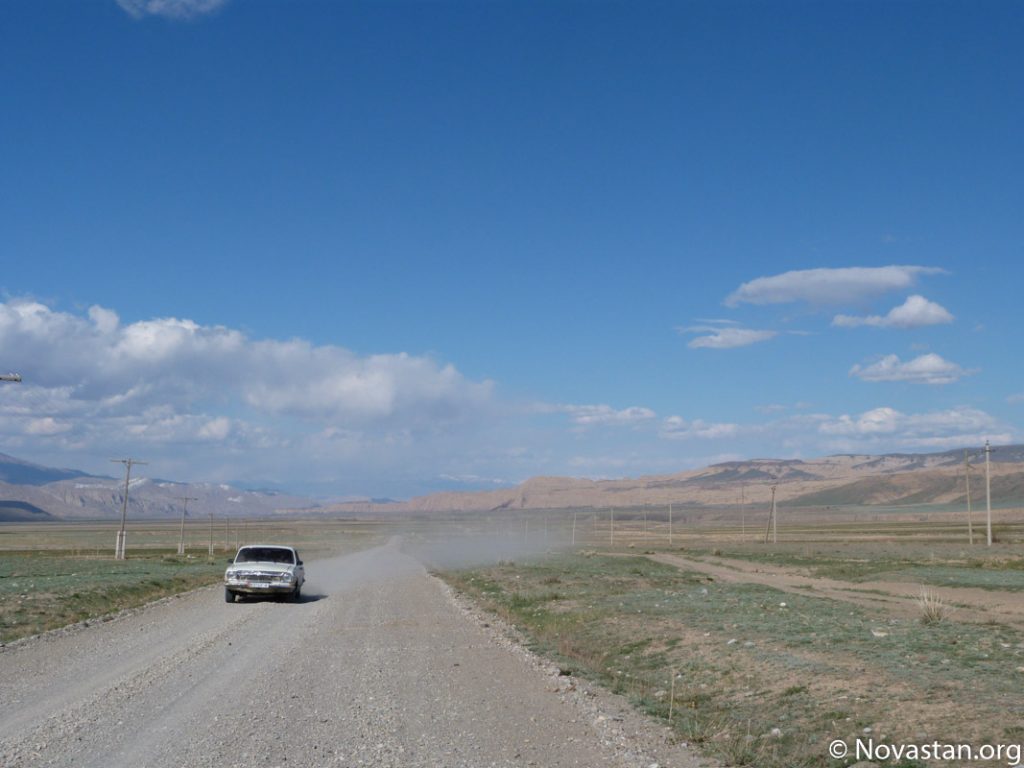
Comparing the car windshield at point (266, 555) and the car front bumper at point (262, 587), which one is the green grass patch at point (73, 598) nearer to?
the car front bumper at point (262, 587)

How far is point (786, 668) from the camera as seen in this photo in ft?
45.6

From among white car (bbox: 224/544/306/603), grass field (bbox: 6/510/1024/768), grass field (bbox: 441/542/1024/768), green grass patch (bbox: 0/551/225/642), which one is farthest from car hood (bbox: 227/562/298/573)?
grass field (bbox: 441/542/1024/768)

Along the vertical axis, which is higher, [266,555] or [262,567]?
[266,555]

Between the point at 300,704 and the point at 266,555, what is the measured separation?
21.7m

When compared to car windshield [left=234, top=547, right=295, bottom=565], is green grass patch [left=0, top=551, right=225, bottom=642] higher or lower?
lower

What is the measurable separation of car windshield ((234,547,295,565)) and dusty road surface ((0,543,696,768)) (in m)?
10.6

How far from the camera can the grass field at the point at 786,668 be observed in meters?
10.5

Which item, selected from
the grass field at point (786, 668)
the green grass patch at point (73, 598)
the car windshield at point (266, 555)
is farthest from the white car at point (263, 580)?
the grass field at point (786, 668)

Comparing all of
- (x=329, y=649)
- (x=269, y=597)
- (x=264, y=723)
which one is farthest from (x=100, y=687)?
(x=269, y=597)

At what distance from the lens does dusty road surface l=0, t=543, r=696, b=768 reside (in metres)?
9.75

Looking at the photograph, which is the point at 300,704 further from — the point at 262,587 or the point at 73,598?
the point at 73,598

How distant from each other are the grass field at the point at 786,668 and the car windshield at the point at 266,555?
9179 mm

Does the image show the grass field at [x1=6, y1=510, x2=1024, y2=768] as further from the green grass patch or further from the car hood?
the car hood

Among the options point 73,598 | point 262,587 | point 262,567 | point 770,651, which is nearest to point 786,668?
point 770,651
